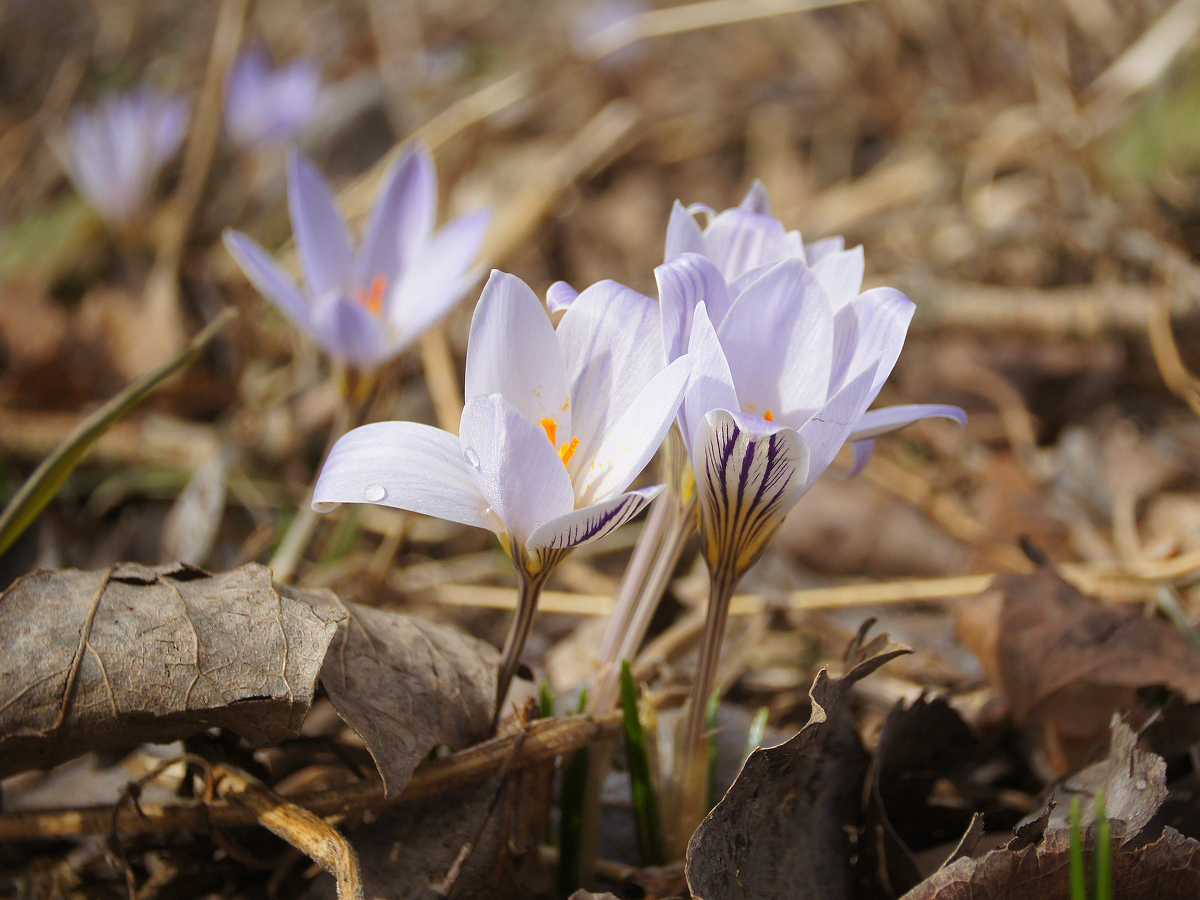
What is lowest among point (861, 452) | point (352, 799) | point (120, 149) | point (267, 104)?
point (352, 799)

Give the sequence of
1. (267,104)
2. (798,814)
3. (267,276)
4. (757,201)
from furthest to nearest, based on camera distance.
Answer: (267,104)
(267,276)
(757,201)
(798,814)

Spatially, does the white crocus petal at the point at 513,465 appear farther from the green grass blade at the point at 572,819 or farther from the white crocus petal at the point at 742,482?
the green grass blade at the point at 572,819

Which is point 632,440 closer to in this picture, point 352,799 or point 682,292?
point 682,292

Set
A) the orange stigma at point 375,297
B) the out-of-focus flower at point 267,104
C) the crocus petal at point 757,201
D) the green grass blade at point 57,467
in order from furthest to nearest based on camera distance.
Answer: the out-of-focus flower at point 267,104 < the orange stigma at point 375,297 < the green grass blade at point 57,467 < the crocus petal at point 757,201

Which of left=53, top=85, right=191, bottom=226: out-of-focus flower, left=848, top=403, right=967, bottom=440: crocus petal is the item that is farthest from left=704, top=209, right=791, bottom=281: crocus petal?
left=53, top=85, right=191, bottom=226: out-of-focus flower

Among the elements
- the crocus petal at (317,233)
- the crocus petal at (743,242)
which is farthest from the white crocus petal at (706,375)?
the crocus petal at (317,233)

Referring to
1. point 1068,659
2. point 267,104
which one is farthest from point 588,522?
point 267,104

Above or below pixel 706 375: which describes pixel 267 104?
above
